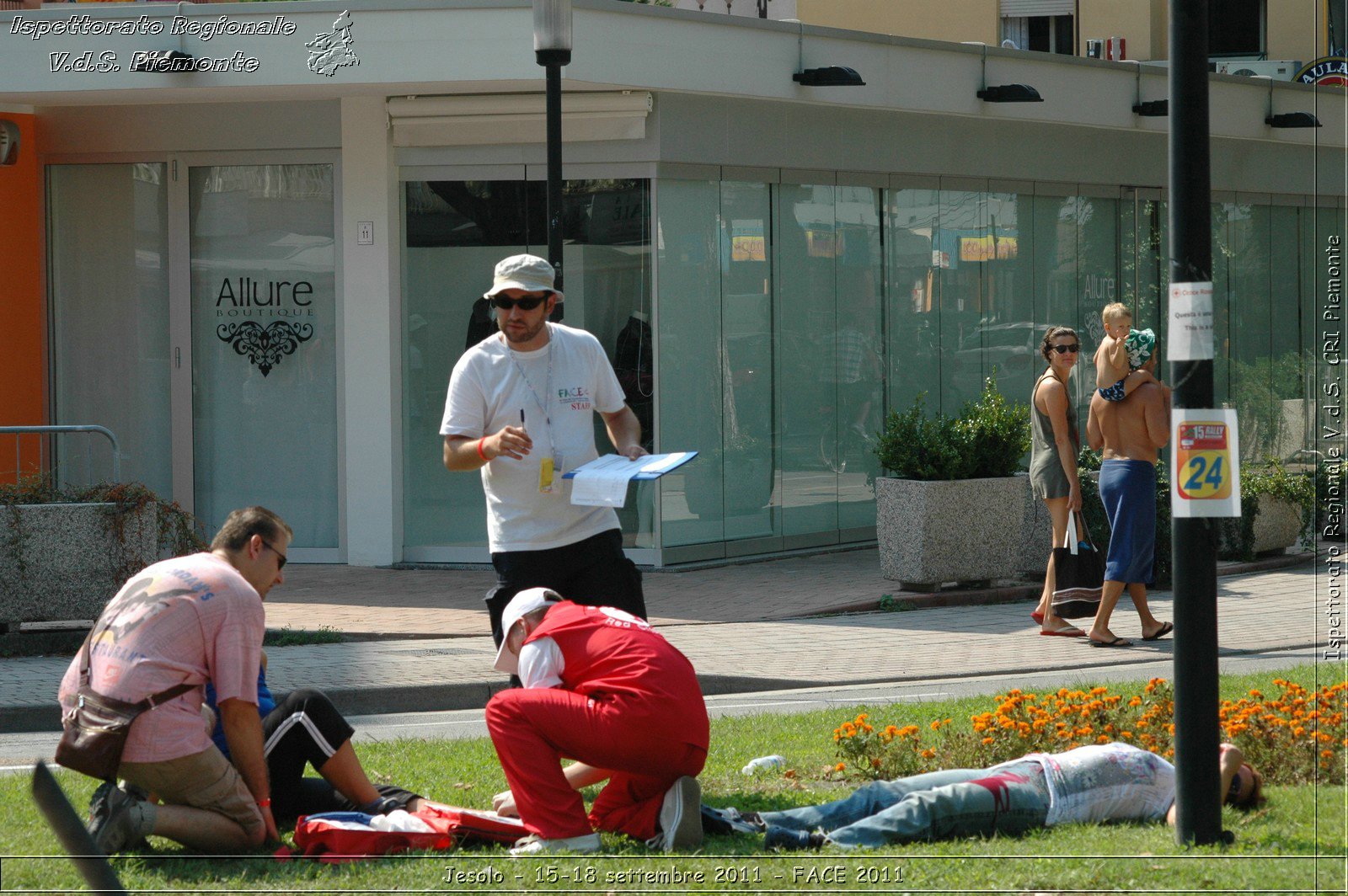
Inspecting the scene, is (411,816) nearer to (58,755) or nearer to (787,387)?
(58,755)

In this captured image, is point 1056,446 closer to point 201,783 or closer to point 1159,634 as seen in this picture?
point 1159,634

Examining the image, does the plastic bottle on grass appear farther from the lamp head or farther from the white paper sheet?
the lamp head

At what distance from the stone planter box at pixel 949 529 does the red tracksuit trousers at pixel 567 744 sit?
6.96m

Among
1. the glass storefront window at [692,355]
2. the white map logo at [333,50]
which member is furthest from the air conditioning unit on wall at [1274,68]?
the white map logo at [333,50]

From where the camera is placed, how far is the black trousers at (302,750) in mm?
5582

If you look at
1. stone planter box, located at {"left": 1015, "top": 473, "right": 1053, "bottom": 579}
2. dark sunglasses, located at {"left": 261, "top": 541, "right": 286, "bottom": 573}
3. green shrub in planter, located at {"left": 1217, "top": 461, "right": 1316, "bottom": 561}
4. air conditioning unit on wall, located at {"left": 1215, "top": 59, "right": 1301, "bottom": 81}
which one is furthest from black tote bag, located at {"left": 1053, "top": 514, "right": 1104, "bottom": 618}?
air conditioning unit on wall, located at {"left": 1215, "top": 59, "right": 1301, "bottom": 81}

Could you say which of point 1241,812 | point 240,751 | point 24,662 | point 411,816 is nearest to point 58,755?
→ point 240,751

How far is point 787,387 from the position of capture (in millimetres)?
14539

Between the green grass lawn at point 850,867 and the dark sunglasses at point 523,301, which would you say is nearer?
the green grass lawn at point 850,867

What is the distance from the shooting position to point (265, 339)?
14328 mm

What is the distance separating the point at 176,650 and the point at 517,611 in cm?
110

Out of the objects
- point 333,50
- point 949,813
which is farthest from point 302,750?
point 333,50

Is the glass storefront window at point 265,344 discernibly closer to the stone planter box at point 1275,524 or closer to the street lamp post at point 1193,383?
the stone planter box at point 1275,524

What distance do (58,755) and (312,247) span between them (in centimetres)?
954
